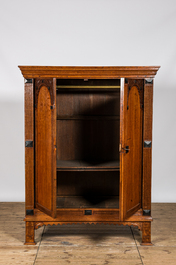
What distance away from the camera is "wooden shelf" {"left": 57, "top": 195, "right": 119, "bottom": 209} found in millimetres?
3580

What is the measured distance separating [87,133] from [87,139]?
9 centimetres

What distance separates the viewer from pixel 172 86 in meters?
4.72

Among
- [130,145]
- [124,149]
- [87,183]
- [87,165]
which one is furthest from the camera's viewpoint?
[87,183]

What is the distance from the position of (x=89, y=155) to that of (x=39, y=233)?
1.27m

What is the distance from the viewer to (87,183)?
424cm

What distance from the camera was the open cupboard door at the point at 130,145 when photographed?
3.08 m

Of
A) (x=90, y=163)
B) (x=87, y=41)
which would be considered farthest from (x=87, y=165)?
(x=87, y=41)

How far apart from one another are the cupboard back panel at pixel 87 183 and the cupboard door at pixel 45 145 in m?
0.84

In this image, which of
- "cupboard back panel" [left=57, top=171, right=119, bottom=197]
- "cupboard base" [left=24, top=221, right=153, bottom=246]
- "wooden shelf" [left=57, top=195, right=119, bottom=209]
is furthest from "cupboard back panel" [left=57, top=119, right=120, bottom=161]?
"cupboard base" [left=24, top=221, right=153, bottom=246]

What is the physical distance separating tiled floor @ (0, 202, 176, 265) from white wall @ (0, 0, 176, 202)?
62.7 inches

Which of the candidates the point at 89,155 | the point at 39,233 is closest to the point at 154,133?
the point at 89,155

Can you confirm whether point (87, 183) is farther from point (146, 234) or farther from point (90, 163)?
point (146, 234)

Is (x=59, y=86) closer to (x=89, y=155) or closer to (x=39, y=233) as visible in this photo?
(x=89, y=155)

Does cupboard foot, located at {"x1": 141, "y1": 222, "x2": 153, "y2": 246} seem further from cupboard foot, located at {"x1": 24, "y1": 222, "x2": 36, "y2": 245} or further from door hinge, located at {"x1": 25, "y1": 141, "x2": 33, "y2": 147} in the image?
door hinge, located at {"x1": 25, "y1": 141, "x2": 33, "y2": 147}
